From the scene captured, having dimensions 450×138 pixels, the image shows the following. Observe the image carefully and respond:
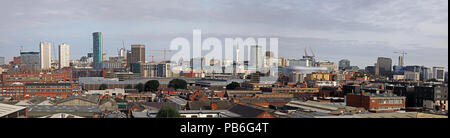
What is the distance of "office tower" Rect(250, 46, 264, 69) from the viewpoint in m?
54.1

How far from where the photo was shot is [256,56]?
181 feet

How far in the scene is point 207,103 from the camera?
11.4 meters

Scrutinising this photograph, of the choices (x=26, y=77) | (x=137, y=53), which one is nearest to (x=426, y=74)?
(x=26, y=77)

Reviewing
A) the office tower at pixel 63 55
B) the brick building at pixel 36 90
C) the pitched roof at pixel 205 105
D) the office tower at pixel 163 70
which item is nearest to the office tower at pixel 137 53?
the office tower at pixel 63 55

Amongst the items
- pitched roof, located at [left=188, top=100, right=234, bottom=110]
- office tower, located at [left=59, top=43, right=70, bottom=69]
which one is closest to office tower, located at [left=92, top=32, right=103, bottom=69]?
office tower, located at [left=59, top=43, right=70, bottom=69]

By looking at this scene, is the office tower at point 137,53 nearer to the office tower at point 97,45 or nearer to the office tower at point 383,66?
the office tower at point 97,45

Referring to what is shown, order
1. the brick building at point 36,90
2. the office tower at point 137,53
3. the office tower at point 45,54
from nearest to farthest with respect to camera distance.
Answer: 1. the brick building at point 36,90
2. the office tower at point 45,54
3. the office tower at point 137,53

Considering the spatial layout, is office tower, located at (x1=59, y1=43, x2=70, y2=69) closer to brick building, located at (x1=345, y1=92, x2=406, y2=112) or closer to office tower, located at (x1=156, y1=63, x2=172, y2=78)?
office tower, located at (x1=156, y1=63, x2=172, y2=78)

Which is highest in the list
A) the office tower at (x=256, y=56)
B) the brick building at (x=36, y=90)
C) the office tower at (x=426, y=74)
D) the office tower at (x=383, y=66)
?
the office tower at (x=256, y=56)

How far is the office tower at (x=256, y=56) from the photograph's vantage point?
5409 cm

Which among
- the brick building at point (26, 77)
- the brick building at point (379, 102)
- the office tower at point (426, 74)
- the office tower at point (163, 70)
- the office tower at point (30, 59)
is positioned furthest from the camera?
the office tower at point (163, 70)

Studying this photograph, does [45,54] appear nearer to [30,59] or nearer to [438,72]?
[30,59]
